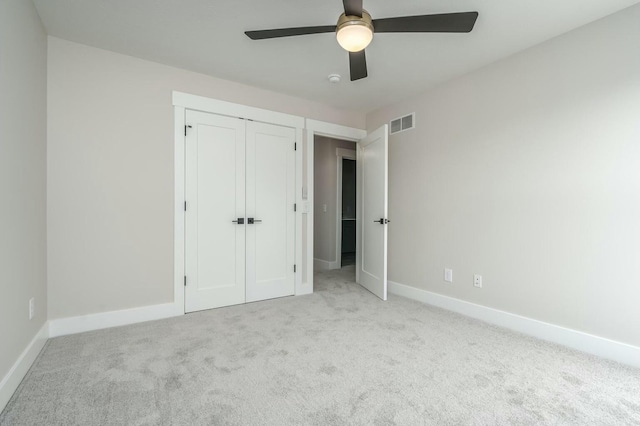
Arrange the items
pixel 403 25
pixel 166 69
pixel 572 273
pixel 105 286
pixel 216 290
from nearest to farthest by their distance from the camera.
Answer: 1. pixel 403 25
2. pixel 572 273
3. pixel 105 286
4. pixel 166 69
5. pixel 216 290

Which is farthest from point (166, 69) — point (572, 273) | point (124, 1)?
point (572, 273)

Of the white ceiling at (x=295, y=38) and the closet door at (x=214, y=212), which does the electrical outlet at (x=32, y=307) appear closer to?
the closet door at (x=214, y=212)

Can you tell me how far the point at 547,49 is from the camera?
7.55 ft

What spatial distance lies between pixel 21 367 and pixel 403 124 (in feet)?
12.8

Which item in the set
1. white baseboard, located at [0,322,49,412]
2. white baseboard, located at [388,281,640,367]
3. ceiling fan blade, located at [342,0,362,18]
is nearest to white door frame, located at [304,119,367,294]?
white baseboard, located at [388,281,640,367]

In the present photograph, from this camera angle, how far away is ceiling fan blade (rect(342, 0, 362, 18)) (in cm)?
149

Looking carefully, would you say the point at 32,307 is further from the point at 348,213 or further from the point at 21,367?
the point at 348,213

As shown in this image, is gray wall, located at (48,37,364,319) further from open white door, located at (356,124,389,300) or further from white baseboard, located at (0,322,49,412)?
open white door, located at (356,124,389,300)

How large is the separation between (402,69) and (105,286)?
133 inches

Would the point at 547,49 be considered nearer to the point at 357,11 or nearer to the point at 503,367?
the point at 357,11

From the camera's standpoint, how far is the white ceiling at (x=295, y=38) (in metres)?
1.93

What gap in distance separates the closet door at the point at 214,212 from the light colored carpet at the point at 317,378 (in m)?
0.47

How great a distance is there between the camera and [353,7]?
4.98 ft

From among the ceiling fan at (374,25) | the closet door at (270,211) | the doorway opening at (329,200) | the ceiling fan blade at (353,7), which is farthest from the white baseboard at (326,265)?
the ceiling fan blade at (353,7)
